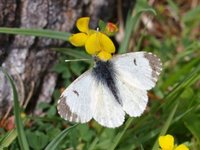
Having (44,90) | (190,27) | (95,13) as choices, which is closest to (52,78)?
(44,90)

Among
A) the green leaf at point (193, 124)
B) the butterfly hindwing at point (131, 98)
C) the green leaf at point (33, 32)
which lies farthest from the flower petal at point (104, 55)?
the green leaf at point (193, 124)

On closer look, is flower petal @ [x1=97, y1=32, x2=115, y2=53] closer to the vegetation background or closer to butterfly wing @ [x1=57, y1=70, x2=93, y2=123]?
butterfly wing @ [x1=57, y1=70, x2=93, y2=123]

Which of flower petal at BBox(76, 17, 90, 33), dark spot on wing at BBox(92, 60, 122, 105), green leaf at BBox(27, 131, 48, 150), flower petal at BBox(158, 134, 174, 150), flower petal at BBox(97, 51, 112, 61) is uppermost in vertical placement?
flower petal at BBox(76, 17, 90, 33)

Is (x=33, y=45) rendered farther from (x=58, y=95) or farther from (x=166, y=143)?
(x=166, y=143)

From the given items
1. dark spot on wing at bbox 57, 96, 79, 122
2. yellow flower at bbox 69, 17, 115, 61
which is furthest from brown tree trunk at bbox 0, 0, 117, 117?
dark spot on wing at bbox 57, 96, 79, 122

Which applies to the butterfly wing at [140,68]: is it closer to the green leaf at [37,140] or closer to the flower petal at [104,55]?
the flower petal at [104,55]

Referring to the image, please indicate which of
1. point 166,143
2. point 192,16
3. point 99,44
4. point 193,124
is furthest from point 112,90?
point 192,16

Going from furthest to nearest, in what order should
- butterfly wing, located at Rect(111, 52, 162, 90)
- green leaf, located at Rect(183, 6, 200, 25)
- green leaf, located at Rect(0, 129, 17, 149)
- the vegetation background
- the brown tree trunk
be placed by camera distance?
green leaf, located at Rect(183, 6, 200, 25) → the brown tree trunk → the vegetation background → green leaf, located at Rect(0, 129, 17, 149) → butterfly wing, located at Rect(111, 52, 162, 90)

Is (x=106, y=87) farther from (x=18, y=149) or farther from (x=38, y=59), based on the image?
(x=38, y=59)
